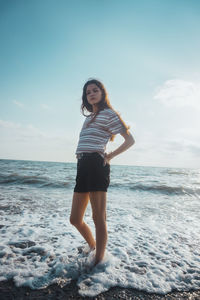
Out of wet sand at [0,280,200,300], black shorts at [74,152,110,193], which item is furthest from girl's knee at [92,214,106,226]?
wet sand at [0,280,200,300]

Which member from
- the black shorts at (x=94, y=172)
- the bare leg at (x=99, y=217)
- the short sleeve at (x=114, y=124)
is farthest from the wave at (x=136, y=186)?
the short sleeve at (x=114, y=124)

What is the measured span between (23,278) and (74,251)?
0.93 meters

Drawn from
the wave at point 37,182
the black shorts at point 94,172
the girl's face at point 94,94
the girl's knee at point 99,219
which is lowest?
the wave at point 37,182

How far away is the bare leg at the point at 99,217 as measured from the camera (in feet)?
7.47

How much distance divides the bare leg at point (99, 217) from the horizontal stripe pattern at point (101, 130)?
552 mm

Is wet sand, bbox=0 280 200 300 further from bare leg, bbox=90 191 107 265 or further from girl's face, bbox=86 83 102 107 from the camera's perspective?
girl's face, bbox=86 83 102 107

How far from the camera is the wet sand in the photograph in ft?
6.11

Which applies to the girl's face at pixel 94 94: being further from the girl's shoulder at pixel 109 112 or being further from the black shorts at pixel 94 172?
the black shorts at pixel 94 172

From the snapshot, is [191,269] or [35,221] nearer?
[191,269]

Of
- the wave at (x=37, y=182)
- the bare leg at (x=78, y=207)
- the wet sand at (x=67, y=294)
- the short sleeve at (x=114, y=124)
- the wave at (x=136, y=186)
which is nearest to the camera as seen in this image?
the wet sand at (x=67, y=294)

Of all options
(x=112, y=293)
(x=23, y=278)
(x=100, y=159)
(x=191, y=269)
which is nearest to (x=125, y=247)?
(x=191, y=269)

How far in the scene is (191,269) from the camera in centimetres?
252

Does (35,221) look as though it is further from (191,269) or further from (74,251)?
(191,269)

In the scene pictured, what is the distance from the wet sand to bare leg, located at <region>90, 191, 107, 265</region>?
0.47m
